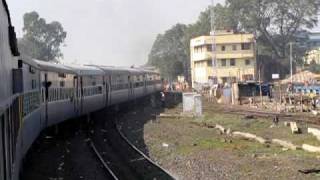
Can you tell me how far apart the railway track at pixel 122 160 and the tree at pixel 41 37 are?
84447 mm

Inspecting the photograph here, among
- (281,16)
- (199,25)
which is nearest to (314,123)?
(281,16)

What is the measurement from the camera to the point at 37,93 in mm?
15750

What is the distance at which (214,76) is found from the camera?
280ft

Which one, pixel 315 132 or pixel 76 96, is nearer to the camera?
pixel 315 132

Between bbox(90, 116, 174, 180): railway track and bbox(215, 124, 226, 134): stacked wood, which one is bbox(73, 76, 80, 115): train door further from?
bbox(215, 124, 226, 134): stacked wood

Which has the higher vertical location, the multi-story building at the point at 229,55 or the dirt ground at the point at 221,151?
the multi-story building at the point at 229,55

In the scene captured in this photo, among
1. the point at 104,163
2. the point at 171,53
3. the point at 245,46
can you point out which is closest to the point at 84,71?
the point at 104,163

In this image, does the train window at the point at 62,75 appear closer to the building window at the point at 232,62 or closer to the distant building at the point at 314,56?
the building window at the point at 232,62

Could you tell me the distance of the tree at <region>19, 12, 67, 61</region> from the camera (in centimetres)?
10831

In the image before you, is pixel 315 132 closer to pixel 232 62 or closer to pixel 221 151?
pixel 221 151

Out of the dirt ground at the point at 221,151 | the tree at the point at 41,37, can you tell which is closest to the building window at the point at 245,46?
the tree at the point at 41,37

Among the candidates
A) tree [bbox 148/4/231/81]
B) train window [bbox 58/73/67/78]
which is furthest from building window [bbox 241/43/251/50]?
train window [bbox 58/73/67/78]

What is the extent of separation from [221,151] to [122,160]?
10.7ft

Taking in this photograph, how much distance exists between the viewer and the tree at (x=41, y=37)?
→ 108 m
